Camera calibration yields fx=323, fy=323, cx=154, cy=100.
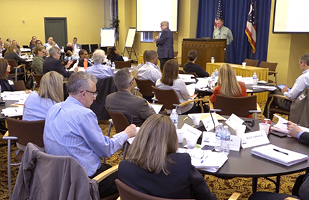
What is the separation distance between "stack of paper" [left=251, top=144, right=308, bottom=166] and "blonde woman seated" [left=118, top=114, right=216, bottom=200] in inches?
26.8

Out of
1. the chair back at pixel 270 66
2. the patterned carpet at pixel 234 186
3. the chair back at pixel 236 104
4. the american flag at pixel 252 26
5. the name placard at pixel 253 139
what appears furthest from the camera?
the american flag at pixel 252 26

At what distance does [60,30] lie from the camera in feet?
55.8

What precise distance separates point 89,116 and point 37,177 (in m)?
0.54

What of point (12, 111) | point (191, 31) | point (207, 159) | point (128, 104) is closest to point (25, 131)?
point (12, 111)

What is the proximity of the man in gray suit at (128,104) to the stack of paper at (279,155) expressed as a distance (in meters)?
1.15

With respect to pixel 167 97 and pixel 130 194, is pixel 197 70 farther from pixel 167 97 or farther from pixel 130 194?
pixel 130 194

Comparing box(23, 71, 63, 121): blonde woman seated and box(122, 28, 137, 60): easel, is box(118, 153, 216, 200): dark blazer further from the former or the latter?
box(122, 28, 137, 60): easel

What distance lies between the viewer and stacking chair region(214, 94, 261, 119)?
3887mm

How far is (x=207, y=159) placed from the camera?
2113 mm

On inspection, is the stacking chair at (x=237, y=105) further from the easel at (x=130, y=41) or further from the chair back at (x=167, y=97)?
the easel at (x=130, y=41)

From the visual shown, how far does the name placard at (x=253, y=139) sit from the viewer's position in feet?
8.00

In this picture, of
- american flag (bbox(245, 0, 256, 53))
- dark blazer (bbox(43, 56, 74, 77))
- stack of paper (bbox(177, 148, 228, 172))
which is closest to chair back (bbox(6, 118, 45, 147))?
stack of paper (bbox(177, 148, 228, 172))

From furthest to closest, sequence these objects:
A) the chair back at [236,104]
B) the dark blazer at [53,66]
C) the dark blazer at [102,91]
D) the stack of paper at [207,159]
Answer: the dark blazer at [53,66]
the dark blazer at [102,91]
the chair back at [236,104]
the stack of paper at [207,159]

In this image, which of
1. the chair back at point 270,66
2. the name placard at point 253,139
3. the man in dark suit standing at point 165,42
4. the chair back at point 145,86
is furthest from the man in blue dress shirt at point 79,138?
the man in dark suit standing at point 165,42
